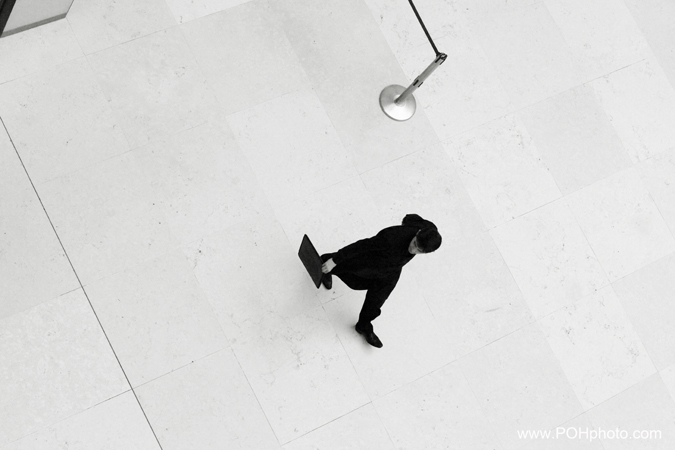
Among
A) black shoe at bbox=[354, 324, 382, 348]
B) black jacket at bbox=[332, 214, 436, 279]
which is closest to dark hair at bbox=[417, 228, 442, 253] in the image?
black jacket at bbox=[332, 214, 436, 279]

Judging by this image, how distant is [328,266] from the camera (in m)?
4.80

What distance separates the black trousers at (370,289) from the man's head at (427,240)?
1.57 feet

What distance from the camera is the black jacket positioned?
4.31 m

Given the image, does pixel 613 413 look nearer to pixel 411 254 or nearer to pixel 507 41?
pixel 411 254

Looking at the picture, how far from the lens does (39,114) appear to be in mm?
5148

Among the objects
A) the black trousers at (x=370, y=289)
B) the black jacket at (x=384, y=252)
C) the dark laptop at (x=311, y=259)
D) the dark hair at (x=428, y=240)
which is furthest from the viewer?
the dark laptop at (x=311, y=259)

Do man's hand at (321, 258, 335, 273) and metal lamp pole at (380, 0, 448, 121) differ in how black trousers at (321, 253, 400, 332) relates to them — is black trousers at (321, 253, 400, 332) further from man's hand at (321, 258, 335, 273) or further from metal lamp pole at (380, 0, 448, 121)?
metal lamp pole at (380, 0, 448, 121)

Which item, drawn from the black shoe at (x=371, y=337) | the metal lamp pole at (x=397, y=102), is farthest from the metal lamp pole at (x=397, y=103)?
the black shoe at (x=371, y=337)

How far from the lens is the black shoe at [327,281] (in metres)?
5.03

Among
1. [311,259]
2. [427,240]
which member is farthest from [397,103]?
[427,240]

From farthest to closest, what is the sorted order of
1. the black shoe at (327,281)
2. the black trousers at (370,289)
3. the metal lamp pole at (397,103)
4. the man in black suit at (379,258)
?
the metal lamp pole at (397,103) → the black shoe at (327,281) → the black trousers at (370,289) → the man in black suit at (379,258)

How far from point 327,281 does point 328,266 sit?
1.11 ft

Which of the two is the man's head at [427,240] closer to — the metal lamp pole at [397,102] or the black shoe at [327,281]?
the black shoe at [327,281]

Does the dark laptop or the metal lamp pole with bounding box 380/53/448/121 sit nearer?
the dark laptop
